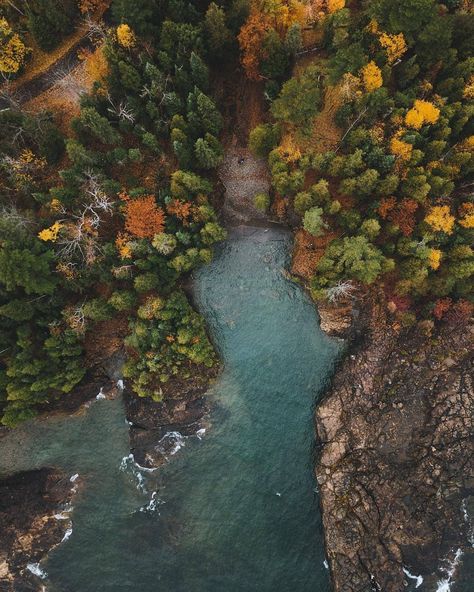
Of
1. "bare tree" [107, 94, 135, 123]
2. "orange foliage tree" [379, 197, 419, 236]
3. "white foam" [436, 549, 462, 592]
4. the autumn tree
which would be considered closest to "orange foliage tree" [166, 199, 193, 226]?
"bare tree" [107, 94, 135, 123]

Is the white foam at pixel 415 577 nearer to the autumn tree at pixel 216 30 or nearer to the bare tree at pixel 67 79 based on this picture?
the autumn tree at pixel 216 30

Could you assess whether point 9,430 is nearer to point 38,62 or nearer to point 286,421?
point 286,421

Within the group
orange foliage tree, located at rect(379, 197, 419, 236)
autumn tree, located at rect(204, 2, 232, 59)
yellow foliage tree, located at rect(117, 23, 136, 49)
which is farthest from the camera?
orange foliage tree, located at rect(379, 197, 419, 236)

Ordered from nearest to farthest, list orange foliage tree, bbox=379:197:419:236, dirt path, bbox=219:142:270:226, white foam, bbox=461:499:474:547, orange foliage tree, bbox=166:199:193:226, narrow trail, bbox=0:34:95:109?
orange foliage tree, bbox=379:197:419:236 < orange foliage tree, bbox=166:199:193:226 < white foam, bbox=461:499:474:547 < narrow trail, bbox=0:34:95:109 < dirt path, bbox=219:142:270:226

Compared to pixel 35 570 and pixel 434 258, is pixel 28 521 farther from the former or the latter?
pixel 434 258

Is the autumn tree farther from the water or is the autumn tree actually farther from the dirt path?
the water

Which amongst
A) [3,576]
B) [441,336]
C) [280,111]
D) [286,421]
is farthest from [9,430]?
[441,336]

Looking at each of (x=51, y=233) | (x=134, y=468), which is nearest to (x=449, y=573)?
(x=134, y=468)
